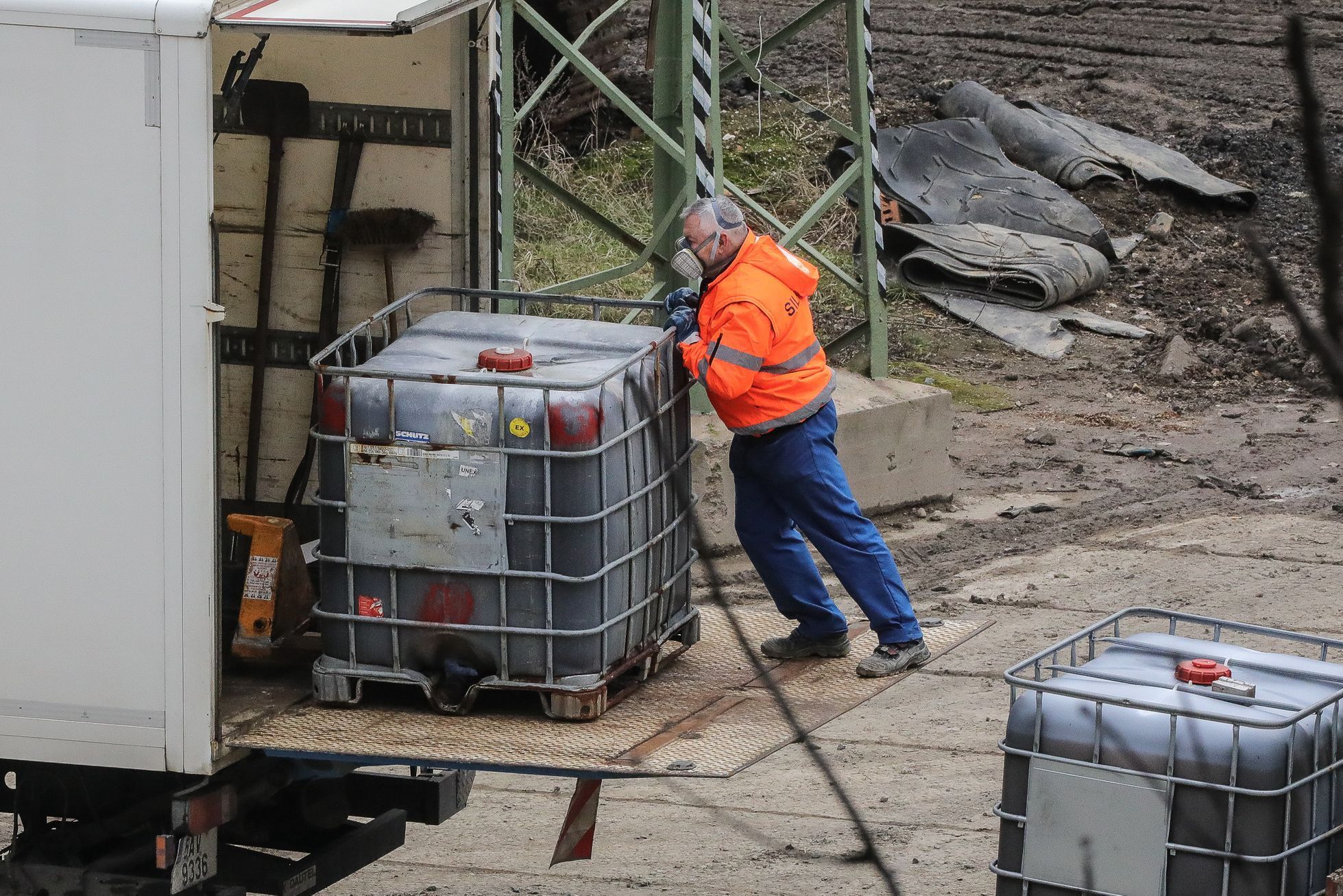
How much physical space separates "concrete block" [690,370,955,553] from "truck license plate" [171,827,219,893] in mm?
5197

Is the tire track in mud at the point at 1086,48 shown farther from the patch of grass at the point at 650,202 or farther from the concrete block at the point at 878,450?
the concrete block at the point at 878,450

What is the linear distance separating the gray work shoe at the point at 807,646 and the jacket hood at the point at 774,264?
41.7 inches

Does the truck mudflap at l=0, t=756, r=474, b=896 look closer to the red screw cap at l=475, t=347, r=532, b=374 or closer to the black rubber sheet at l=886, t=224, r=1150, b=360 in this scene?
the red screw cap at l=475, t=347, r=532, b=374

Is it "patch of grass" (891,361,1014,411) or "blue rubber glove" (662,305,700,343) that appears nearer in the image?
"blue rubber glove" (662,305,700,343)

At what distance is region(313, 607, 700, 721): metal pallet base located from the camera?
4.38 metres

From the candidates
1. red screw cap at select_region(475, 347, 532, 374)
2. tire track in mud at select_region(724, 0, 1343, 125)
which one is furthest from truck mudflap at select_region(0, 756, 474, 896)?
tire track in mud at select_region(724, 0, 1343, 125)

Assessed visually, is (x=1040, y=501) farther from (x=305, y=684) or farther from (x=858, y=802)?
(x=305, y=684)

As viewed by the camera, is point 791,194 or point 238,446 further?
point 791,194

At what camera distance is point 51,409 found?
395 cm

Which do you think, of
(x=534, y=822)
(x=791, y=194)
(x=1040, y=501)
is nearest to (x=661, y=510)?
(x=534, y=822)

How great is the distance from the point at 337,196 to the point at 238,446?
2.91ft

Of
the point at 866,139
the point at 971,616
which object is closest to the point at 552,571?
the point at 971,616

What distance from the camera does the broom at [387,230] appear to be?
5.27 metres

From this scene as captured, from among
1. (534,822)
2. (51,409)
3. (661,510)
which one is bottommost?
(534,822)
